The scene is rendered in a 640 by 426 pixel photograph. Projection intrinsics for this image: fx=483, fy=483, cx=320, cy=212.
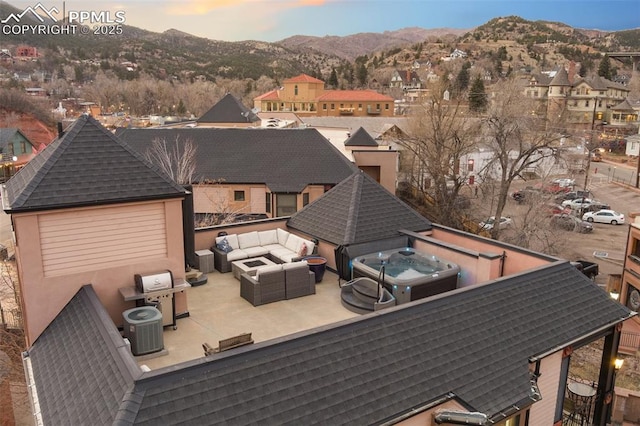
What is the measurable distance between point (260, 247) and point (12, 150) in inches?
2020

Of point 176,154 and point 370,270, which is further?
point 176,154

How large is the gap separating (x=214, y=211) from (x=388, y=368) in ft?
76.6

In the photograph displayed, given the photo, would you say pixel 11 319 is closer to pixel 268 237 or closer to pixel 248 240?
pixel 248 240

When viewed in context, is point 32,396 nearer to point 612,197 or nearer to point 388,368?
point 388,368

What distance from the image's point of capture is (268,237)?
14.8m

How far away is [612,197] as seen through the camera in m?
49.1

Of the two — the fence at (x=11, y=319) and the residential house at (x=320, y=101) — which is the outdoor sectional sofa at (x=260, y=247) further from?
the residential house at (x=320, y=101)

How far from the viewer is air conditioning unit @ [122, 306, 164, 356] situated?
881 cm

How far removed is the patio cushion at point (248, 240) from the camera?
14.4 metres

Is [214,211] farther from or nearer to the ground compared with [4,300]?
farther from the ground

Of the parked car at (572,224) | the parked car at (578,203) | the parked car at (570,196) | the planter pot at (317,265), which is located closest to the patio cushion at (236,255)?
the planter pot at (317,265)

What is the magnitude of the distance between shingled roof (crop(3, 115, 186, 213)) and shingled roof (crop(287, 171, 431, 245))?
4.97 m

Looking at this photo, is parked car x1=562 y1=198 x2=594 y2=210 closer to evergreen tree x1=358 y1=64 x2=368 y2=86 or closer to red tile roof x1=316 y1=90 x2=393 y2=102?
red tile roof x1=316 y1=90 x2=393 y2=102

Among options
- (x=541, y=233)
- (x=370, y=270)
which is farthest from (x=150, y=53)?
(x=370, y=270)
